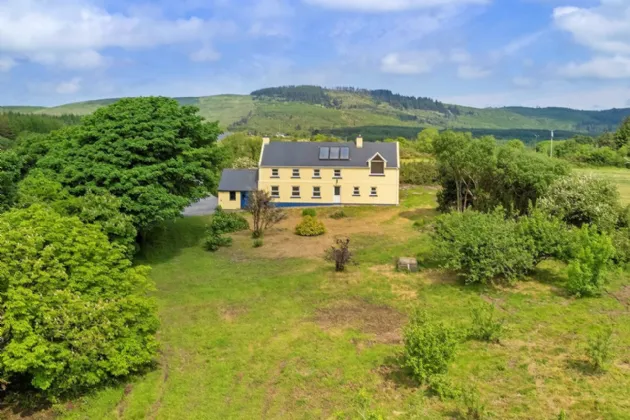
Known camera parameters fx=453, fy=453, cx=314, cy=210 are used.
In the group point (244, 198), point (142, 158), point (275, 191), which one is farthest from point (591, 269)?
point (244, 198)

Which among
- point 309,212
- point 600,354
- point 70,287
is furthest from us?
point 309,212

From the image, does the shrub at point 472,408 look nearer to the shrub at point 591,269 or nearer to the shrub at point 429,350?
the shrub at point 429,350

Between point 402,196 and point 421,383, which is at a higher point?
point 402,196

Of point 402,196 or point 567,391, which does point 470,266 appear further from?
point 402,196

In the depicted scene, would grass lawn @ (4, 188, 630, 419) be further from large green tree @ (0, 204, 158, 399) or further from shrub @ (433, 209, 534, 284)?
large green tree @ (0, 204, 158, 399)

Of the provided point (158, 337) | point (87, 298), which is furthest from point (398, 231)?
point (87, 298)

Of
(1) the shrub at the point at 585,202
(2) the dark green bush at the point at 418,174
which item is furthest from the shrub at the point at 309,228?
(2) the dark green bush at the point at 418,174

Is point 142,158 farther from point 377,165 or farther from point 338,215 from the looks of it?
point 377,165
